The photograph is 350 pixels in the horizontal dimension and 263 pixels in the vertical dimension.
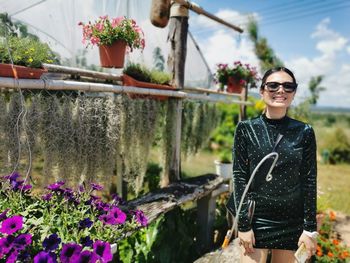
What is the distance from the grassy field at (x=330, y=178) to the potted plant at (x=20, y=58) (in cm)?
347

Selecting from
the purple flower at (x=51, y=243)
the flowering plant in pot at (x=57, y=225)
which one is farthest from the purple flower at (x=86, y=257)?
the purple flower at (x=51, y=243)

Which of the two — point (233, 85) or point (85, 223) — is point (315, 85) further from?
point (85, 223)

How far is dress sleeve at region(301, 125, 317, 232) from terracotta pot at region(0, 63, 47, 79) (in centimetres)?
163

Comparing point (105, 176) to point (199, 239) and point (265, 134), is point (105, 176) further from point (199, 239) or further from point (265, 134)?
point (199, 239)

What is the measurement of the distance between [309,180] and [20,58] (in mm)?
1803

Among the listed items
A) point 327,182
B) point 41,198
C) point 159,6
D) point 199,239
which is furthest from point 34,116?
point 327,182

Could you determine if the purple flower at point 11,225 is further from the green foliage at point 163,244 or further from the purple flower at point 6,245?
the green foliage at point 163,244

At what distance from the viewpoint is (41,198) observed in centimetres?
187

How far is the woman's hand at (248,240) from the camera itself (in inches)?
67.4

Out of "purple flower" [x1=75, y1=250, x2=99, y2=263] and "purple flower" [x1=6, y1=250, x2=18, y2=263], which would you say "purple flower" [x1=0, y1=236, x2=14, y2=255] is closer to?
"purple flower" [x1=6, y1=250, x2=18, y2=263]

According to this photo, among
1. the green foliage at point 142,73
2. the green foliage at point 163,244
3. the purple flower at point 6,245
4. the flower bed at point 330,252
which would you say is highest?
the green foliage at point 142,73

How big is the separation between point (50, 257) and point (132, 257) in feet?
6.12

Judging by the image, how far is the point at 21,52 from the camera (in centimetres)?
190

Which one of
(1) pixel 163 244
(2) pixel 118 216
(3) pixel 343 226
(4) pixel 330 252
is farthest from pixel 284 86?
(3) pixel 343 226
